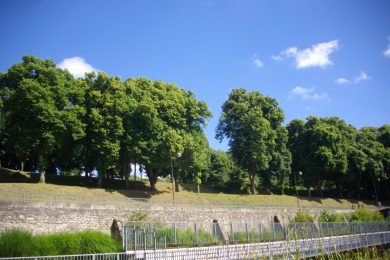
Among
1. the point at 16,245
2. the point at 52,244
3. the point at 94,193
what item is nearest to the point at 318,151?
the point at 94,193

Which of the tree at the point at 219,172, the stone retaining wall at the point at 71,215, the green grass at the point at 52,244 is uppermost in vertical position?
the tree at the point at 219,172

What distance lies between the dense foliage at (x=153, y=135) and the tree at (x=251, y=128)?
0.50ft

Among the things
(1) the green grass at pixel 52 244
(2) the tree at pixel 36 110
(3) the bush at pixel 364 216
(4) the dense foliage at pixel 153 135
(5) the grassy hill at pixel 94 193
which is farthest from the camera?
(3) the bush at pixel 364 216

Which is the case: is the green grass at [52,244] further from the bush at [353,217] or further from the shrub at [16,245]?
the bush at [353,217]

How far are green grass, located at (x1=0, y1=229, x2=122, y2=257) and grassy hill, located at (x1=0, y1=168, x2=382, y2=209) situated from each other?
6.61 metres

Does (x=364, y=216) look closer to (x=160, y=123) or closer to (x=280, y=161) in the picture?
(x=280, y=161)

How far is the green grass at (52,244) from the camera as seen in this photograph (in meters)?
17.6

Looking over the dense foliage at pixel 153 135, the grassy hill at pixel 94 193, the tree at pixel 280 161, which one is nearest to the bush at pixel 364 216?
the grassy hill at pixel 94 193

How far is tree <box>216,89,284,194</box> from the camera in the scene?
5316cm

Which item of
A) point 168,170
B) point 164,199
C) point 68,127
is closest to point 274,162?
point 168,170

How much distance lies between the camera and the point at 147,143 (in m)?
42.3

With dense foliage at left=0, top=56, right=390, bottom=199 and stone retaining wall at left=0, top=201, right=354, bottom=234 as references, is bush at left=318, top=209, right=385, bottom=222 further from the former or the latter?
dense foliage at left=0, top=56, right=390, bottom=199

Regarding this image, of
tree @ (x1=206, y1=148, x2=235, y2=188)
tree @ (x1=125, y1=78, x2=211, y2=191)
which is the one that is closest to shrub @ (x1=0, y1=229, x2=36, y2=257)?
tree @ (x1=125, y1=78, x2=211, y2=191)

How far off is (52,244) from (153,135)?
24.6m
